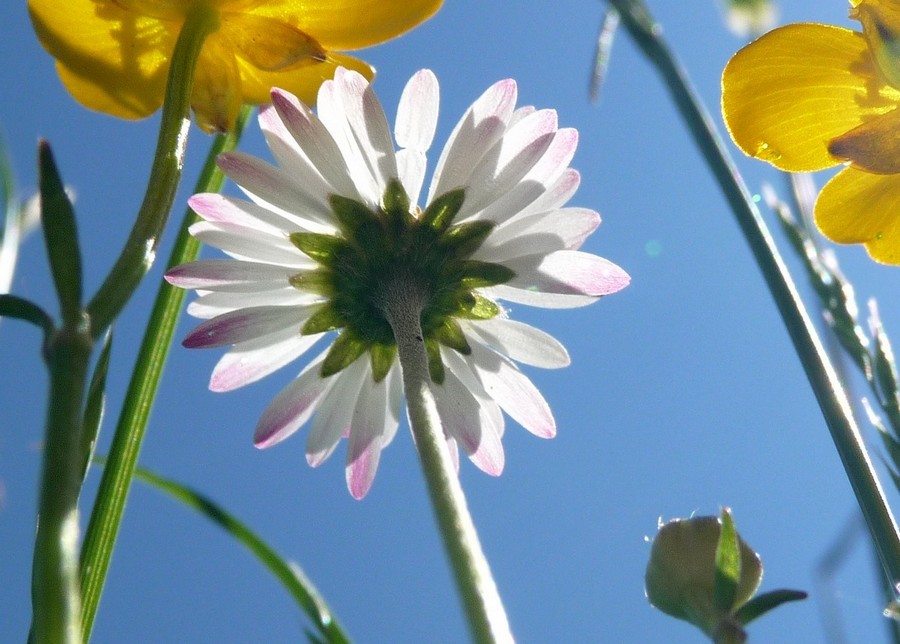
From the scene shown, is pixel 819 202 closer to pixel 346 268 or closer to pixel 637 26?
pixel 637 26

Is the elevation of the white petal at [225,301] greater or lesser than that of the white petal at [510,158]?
lesser

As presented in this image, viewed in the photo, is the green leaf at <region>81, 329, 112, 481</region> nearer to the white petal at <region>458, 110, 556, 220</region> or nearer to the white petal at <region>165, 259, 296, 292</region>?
the white petal at <region>165, 259, 296, 292</region>

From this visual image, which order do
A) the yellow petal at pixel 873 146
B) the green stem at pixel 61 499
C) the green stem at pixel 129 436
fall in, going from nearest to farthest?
the green stem at pixel 61 499 < the green stem at pixel 129 436 < the yellow petal at pixel 873 146

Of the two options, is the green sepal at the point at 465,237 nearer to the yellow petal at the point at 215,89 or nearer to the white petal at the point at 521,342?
the white petal at the point at 521,342

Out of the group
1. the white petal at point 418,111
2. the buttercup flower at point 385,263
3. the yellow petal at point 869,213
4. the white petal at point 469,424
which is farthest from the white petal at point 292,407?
the yellow petal at point 869,213

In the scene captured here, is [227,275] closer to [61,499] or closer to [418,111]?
[418,111]

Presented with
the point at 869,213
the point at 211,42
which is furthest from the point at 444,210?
the point at 869,213

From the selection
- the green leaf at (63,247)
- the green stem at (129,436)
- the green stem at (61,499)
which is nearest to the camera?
the green stem at (61,499)

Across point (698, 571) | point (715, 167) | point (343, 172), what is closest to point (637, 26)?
point (715, 167)
